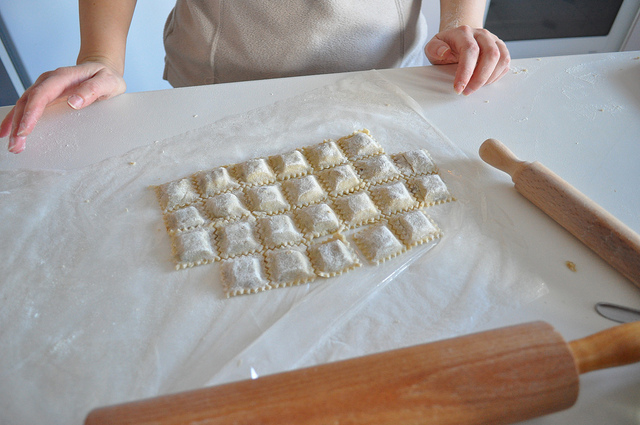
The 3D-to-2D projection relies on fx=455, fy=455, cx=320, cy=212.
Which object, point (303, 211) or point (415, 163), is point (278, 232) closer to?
point (303, 211)

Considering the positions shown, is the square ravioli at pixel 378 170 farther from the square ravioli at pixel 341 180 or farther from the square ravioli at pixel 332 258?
the square ravioli at pixel 332 258

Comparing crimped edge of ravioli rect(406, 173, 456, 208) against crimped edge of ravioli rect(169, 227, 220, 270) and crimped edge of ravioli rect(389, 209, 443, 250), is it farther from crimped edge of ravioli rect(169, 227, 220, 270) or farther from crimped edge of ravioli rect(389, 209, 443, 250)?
crimped edge of ravioli rect(169, 227, 220, 270)

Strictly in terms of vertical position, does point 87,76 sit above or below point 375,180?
above

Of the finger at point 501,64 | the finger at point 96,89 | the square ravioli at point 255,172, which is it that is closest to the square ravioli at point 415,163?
the square ravioli at point 255,172

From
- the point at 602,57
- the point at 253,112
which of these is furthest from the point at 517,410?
the point at 602,57

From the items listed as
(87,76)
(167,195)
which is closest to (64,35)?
(87,76)

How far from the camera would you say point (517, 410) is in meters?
0.57

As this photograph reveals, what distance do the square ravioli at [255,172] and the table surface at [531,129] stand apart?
22 cm

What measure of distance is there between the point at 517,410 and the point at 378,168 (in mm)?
625

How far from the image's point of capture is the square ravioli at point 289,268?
2.81 ft

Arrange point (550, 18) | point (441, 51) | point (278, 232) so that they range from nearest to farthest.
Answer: point (278, 232) < point (441, 51) < point (550, 18)

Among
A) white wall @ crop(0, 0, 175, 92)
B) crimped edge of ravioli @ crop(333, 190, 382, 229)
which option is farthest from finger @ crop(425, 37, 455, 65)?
white wall @ crop(0, 0, 175, 92)

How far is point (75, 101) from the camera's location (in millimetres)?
1168

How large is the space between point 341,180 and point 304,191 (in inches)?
3.7
